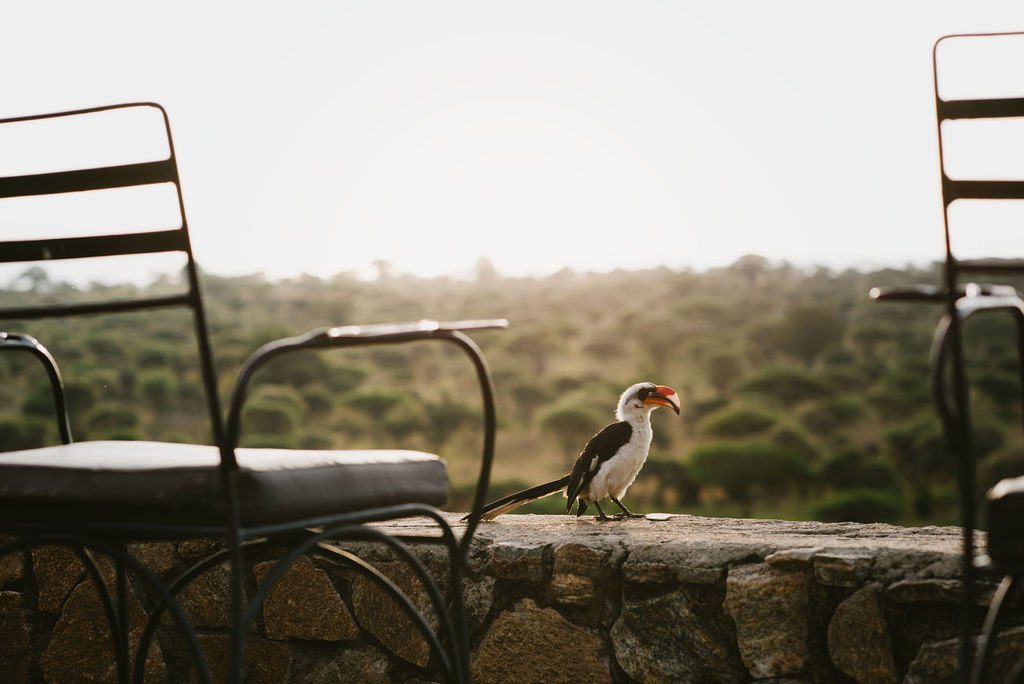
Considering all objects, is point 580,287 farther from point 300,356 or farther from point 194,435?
point 194,435

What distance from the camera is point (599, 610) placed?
2.44m

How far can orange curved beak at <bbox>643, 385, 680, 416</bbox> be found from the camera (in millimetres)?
3447

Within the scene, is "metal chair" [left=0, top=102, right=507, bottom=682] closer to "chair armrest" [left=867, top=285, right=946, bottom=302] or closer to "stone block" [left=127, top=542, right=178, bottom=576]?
"chair armrest" [left=867, top=285, right=946, bottom=302]

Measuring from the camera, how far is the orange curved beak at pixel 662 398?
3447 mm

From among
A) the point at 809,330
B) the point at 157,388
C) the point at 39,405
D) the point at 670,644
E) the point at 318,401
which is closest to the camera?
the point at 670,644

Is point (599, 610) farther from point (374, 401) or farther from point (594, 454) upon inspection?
point (374, 401)

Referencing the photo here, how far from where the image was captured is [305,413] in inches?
1085

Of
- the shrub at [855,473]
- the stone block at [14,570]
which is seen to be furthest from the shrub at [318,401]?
the stone block at [14,570]

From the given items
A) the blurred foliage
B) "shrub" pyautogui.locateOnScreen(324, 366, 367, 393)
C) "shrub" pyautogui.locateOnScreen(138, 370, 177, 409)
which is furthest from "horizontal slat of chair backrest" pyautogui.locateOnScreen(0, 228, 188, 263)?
"shrub" pyautogui.locateOnScreen(324, 366, 367, 393)

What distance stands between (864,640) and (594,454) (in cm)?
133

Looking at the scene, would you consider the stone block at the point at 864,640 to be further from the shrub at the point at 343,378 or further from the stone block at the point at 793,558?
the shrub at the point at 343,378

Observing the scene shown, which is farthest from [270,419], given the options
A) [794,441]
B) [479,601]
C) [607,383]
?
[479,601]

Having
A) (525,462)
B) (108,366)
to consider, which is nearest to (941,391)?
(525,462)

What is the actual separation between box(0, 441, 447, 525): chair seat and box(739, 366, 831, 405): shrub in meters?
27.2
